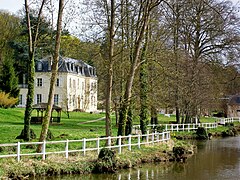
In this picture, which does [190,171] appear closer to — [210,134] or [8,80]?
[210,134]

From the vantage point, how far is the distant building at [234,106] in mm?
85438

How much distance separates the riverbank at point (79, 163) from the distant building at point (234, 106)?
61.8 metres

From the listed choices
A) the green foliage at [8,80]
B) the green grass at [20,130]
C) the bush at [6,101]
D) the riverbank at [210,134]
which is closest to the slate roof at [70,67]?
the green foliage at [8,80]

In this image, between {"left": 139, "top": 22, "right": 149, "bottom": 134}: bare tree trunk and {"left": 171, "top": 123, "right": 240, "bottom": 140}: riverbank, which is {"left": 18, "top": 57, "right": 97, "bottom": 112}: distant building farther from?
{"left": 139, "top": 22, "right": 149, "bottom": 134}: bare tree trunk

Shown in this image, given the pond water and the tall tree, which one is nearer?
the pond water

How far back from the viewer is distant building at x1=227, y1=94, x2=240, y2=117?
8544 cm

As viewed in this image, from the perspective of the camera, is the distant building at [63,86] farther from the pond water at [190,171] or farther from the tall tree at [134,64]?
the pond water at [190,171]

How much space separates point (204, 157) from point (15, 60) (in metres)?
42.2

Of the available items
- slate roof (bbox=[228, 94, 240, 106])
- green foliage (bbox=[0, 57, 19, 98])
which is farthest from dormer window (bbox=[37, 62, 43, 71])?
slate roof (bbox=[228, 94, 240, 106])

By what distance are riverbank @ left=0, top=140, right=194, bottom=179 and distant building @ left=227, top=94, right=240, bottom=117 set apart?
203 ft

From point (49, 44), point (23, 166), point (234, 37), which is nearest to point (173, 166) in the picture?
point (23, 166)

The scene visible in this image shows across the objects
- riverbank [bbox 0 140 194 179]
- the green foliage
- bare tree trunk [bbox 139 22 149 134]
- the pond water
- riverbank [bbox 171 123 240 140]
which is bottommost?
the pond water

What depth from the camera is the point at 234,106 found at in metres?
87.1

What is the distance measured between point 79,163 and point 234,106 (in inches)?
2789
